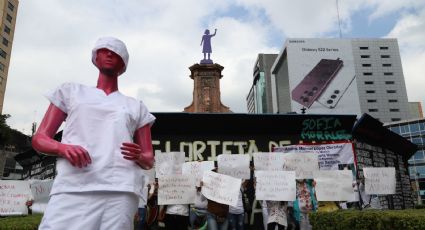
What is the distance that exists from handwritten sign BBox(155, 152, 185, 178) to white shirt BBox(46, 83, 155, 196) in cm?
670

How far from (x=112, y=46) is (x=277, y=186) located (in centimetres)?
652

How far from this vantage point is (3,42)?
6275 cm

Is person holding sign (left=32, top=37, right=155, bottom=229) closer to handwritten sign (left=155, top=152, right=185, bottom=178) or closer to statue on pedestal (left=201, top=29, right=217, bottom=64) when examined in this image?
handwritten sign (left=155, top=152, right=185, bottom=178)

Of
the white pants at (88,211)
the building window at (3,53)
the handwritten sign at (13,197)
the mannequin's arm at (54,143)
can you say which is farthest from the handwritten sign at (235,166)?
the building window at (3,53)

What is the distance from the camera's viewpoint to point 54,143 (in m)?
2.41

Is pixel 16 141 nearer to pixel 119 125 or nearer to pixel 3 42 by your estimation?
pixel 3 42

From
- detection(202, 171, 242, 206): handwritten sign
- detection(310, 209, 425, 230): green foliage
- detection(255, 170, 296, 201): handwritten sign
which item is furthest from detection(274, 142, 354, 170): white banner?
detection(310, 209, 425, 230): green foliage

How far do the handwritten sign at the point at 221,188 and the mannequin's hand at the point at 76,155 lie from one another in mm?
5979

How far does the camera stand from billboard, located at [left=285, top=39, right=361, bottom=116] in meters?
78.9

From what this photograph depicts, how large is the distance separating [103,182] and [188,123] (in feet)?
30.9

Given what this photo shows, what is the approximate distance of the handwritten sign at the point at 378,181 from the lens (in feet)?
30.6

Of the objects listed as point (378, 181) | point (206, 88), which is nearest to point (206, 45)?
point (206, 88)

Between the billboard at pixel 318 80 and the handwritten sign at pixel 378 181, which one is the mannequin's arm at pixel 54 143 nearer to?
the handwritten sign at pixel 378 181

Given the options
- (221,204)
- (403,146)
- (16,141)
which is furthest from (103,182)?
(16,141)
